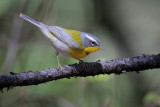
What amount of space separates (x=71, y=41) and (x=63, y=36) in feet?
0.73

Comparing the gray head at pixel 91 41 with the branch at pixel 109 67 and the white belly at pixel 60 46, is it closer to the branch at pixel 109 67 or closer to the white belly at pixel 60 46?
the white belly at pixel 60 46

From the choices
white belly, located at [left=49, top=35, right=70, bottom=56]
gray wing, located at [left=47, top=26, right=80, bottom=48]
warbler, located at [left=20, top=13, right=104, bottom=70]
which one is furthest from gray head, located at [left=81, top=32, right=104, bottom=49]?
white belly, located at [left=49, top=35, right=70, bottom=56]

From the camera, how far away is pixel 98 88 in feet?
22.7

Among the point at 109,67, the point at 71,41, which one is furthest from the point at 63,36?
Answer: the point at 109,67

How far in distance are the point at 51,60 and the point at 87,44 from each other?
127 centimetres

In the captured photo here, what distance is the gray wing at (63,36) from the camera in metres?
3.94

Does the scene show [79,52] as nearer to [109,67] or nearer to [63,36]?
[63,36]

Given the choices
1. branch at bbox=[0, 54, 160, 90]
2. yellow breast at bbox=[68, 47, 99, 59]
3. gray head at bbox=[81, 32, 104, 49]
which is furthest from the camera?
gray head at bbox=[81, 32, 104, 49]

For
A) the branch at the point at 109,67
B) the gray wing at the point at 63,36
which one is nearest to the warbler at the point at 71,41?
the gray wing at the point at 63,36

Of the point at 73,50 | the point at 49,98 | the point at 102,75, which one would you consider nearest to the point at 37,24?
the point at 73,50

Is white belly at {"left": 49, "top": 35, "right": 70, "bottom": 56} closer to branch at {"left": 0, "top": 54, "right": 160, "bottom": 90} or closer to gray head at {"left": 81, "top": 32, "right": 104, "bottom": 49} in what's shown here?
gray head at {"left": 81, "top": 32, "right": 104, "bottom": 49}

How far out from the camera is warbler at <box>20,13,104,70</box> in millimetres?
3838

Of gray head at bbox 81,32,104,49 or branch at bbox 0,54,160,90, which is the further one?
gray head at bbox 81,32,104,49

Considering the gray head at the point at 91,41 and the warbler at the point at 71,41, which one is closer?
the warbler at the point at 71,41
